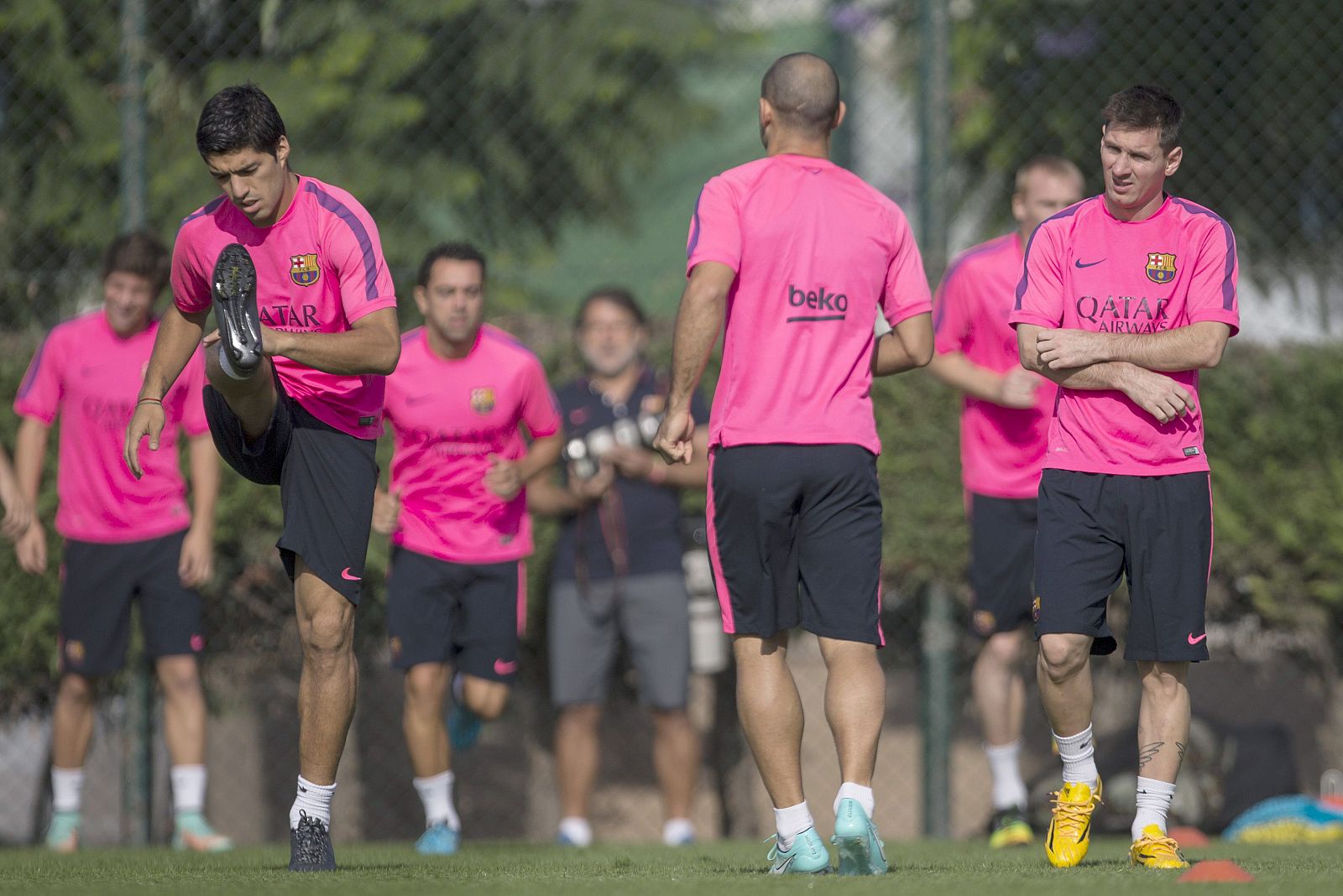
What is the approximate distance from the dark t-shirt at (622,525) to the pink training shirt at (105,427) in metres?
1.72

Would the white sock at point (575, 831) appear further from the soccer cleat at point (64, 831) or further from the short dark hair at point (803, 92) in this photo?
the short dark hair at point (803, 92)

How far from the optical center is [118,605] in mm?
6926

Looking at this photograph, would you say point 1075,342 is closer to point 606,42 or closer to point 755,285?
point 755,285

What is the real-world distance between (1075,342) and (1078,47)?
4.74m

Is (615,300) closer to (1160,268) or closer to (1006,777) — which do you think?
(1006,777)

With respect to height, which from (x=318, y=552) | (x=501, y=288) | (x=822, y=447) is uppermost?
(x=501, y=288)

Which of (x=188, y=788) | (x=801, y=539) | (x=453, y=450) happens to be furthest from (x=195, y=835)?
(x=801, y=539)

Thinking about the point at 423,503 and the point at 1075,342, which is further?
the point at 423,503

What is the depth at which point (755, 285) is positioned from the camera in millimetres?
4715

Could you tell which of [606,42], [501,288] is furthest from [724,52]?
[501,288]

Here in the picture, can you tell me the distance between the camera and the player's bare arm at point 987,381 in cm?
643

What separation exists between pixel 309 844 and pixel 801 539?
1.63 metres

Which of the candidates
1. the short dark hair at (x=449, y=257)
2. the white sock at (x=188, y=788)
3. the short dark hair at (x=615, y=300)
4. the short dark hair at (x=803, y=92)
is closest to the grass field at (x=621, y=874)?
the white sock at (x=188, y=788)

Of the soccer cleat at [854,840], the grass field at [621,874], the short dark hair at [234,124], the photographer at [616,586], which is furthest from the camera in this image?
the photographer at [616,586]
